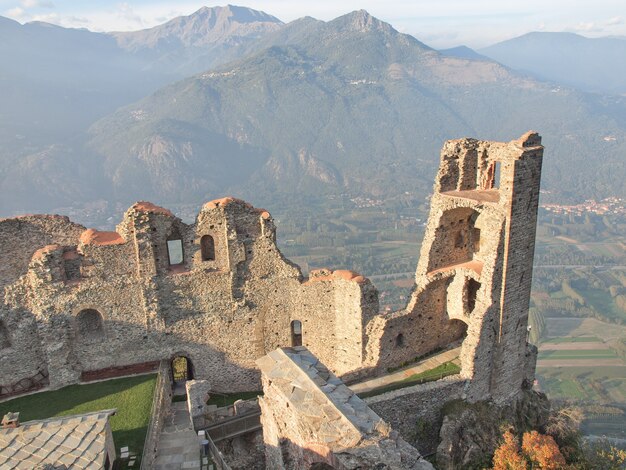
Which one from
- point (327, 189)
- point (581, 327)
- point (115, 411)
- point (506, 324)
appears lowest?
point (581, 327)

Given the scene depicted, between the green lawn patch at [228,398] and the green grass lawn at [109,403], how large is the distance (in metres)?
3.06

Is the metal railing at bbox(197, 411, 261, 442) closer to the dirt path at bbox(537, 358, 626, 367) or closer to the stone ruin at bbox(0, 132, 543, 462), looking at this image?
the stone ruin at bbox(0, 132, 543, 462)

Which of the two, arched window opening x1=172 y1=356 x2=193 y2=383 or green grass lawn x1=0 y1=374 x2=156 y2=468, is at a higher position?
green grass lawn x1=0 y1=374 x2=156 y2=468

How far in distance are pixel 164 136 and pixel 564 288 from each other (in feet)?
456

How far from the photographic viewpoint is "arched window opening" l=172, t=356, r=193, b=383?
2712cm

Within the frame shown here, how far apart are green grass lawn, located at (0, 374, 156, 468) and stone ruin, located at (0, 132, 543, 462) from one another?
75 cm

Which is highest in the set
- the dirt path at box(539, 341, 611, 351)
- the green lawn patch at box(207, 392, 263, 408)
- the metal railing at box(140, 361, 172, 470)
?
the metal railing at box(140, 361, 172, 470)

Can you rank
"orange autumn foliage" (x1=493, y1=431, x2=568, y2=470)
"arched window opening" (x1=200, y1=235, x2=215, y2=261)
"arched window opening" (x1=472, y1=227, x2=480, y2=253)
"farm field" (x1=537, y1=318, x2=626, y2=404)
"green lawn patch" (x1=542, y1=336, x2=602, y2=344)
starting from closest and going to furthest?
1. "orange autumn foliage" (x1=493, y1=431, x2=568, y2=470)
2. "arched window opening" (x1=200, y1=235, x2=215, y2=261)
3. "arched window opening" (x1=472, y1=227, x2=480, y2=253)
4. "farm field" (x1=537, y1=318, x2=626, y2=404)
5. "green lawn patch" (x1=542, y1=336, x2=602, y2=344)

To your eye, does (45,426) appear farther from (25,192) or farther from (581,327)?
(25,192)

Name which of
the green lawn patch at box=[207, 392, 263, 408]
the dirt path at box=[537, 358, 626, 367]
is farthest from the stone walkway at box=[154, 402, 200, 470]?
the dirt path at box=[537, 358, 626, 367]

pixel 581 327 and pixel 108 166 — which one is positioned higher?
pixel 108 166

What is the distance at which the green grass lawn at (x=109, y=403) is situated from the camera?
21.4m

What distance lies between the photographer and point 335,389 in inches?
632

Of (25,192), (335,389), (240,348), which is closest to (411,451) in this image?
(335,389)
